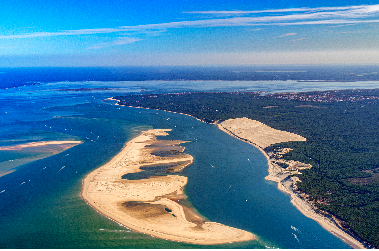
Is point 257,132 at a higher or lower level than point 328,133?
higher

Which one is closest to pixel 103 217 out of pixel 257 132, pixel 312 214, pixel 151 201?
pixel 151 201

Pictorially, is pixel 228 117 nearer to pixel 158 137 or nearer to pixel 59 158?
pixel 158 137

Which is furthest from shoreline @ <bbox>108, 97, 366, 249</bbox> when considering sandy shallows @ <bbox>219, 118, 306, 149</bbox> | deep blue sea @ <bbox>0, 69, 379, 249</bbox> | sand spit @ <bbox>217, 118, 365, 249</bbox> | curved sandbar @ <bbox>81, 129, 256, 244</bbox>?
sandy shallows @ <bbox>219, 118, 306, 149</bbox>

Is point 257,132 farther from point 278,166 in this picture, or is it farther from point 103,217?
point 103,217

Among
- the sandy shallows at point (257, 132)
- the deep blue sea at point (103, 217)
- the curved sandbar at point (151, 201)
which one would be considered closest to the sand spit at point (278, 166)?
the sandy shallows at point (257, 132)

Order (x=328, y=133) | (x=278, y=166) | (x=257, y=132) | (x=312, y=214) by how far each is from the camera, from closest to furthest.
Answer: (x=312, y=214) < (x=278, y=166) < (x=328, y=133) < (x=257, y=132)

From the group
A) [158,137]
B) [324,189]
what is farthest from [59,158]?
[324,189]

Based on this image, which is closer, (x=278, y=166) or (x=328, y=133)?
(x=278, y=166)

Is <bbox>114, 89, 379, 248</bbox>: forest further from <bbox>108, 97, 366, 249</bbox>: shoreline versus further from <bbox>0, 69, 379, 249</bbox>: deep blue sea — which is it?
<bbox>0, 69, 379, 249</bbox>: deep blue sea
